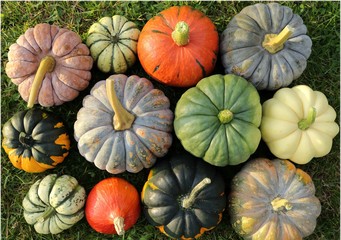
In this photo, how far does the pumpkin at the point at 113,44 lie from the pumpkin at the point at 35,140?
623 millimetres

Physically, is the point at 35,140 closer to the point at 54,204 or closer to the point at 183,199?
the point at 54,204

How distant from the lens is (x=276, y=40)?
2.96m

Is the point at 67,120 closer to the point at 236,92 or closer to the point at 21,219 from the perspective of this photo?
the point at 21,219

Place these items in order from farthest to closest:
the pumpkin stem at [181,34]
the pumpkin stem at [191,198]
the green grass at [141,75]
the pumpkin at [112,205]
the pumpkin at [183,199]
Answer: the green grass at [141,75], the pumpkin at [112,205], the pumpkin at [183,199], the pumpkin stem at [181,34], the pumpkin stem at [191,198]

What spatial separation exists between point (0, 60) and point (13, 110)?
18.7 inches

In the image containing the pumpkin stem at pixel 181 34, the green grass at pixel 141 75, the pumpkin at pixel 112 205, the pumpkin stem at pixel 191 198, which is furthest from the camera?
the green grass at pixel 141 75

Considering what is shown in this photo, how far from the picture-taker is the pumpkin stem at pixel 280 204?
9.11 feet

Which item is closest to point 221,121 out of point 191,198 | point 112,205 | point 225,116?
point 225,116

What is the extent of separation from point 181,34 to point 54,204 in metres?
1.57

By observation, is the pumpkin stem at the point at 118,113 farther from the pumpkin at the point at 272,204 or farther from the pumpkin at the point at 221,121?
the pumpkin at the point at 272,204

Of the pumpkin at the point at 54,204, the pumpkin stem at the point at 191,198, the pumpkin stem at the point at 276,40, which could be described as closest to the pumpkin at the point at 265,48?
the pumpkin stem at the point at 276,40

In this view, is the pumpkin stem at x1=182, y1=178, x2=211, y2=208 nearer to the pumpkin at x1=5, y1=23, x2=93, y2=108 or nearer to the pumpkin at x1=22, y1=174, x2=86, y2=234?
the pumpkin at x1=22, y1=174, x2=86, y2=234

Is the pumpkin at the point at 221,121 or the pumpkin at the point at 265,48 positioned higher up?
the pumpkin at the point at 265,48

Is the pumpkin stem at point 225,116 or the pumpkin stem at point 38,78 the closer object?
the pumpkin stem at point 225,116
